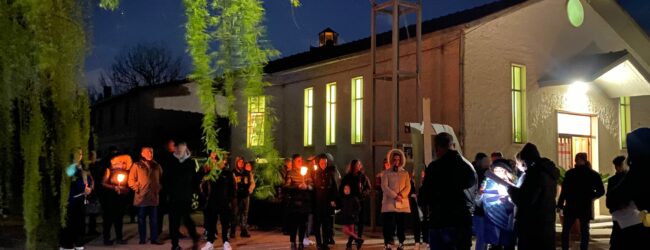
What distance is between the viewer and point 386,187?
11.1 m

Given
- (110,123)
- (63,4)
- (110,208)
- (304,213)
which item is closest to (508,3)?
(304,213)

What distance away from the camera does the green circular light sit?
1719 cm

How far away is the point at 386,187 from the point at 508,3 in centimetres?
832

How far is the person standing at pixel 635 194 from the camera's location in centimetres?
Result: 477

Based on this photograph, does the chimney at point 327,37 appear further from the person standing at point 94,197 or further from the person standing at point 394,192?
the person standing at point 394,192

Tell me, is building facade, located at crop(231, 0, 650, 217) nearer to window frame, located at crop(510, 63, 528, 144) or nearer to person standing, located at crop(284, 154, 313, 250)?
window frame, located at crop(510, 63, 528, 144)

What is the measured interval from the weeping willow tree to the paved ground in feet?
21.2

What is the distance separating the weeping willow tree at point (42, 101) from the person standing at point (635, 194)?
4.35 metres

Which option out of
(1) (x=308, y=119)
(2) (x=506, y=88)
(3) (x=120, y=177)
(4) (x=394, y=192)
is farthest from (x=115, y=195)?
(2) (x=506, y=88)

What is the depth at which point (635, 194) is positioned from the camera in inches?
189

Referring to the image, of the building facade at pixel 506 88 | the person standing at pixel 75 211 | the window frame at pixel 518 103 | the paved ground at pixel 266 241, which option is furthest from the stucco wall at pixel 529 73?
the person standing at pixel 75 211

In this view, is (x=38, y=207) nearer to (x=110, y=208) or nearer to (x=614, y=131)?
(x=110, y=208)

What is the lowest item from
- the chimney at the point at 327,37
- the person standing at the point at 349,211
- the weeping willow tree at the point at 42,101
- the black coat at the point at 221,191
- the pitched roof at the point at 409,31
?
the person standing at the point at 349,211

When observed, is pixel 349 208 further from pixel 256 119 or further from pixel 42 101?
pixel 42 101
